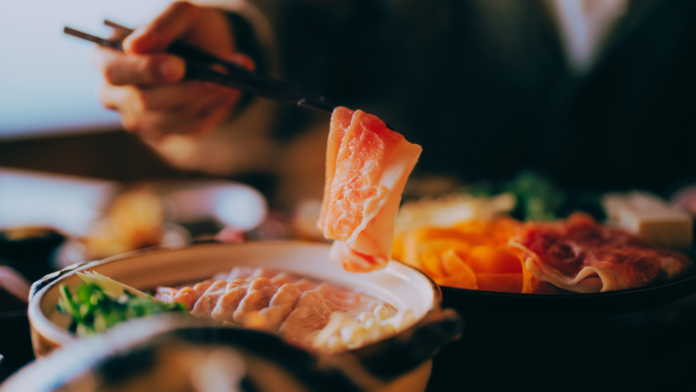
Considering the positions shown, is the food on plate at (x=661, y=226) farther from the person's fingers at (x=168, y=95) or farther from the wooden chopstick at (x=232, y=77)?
the person's fingers at (x=168, y=95)

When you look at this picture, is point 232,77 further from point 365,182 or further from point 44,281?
point 44,281

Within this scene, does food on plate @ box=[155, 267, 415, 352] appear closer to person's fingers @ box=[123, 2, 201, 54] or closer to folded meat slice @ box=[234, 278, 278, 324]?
folded meat slice @ box=[234, 278, 278, 324]

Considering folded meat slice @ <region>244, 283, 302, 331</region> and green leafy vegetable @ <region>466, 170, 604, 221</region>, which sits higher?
green leafy vegetable @ <region>466, 170, 604, 221</region>

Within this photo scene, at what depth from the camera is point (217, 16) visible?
76.5 inches

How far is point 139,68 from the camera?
3.98 ft

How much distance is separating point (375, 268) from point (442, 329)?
370 mm

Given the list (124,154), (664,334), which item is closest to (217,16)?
(664,334)

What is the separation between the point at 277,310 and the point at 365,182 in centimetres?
33

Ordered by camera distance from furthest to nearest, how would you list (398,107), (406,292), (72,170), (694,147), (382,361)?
1. (72,170)
2. (398,107)
3. (694,147)
4. (406,292)
5. (382,361)

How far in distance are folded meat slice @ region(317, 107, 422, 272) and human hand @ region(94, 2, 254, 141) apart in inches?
27.1

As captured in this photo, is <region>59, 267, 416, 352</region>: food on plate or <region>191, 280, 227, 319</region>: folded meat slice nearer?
<region>59, 267, 416, 352</region>: food on plate

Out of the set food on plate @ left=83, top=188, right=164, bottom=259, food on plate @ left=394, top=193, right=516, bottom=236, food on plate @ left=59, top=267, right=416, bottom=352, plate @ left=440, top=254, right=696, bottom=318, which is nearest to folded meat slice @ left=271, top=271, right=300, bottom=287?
food on plate @ left=59, top=267, right=416, bottom=352

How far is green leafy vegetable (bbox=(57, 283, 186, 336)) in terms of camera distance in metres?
0.52

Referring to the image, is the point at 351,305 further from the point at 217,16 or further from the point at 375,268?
the point at 217,16
